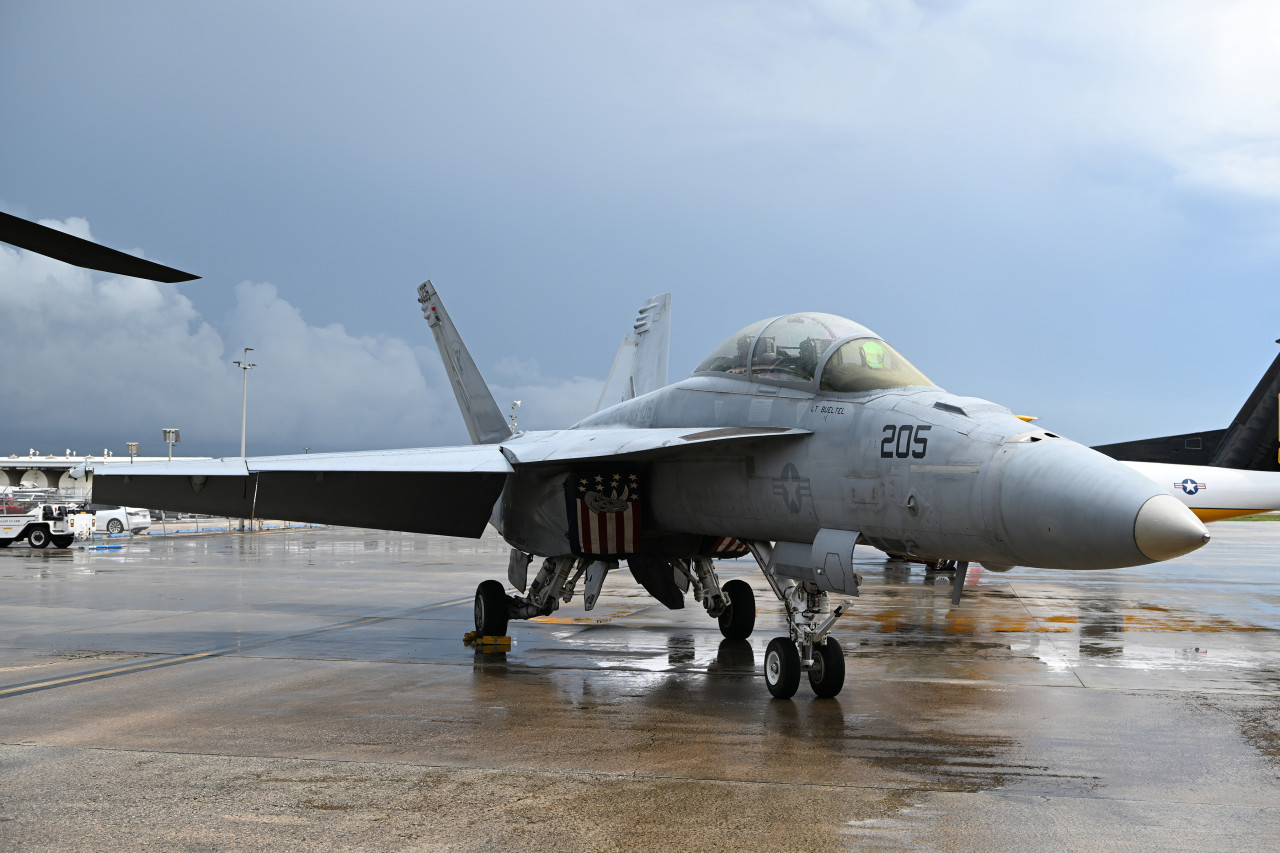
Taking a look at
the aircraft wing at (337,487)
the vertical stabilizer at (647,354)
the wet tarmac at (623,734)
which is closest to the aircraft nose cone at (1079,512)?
the wet tarmac at (623,734)

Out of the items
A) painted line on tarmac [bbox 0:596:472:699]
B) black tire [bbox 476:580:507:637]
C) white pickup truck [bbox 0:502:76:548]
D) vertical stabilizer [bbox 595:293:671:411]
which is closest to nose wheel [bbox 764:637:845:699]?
black tire [bbox 476:580:507:637]

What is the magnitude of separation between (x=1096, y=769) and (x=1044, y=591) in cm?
1387

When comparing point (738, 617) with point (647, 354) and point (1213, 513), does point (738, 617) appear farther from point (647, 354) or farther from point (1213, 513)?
point (1213, 513)

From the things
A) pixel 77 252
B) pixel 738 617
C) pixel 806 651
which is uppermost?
pixel 77 252

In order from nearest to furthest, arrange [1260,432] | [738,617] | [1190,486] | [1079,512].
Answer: [1079,512] < [738,617] < [1190,486] < [1260,432]

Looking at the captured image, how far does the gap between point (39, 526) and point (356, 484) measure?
23647 mm

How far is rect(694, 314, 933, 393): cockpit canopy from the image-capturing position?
286 inches

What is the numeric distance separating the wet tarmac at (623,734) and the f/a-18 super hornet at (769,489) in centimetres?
91

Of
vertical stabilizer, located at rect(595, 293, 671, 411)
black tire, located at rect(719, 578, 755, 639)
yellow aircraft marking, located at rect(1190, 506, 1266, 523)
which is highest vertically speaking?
vertical stabilizer, located at rect(595, 293, 671, 411)

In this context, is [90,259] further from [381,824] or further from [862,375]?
[862,375]

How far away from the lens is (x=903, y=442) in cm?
657

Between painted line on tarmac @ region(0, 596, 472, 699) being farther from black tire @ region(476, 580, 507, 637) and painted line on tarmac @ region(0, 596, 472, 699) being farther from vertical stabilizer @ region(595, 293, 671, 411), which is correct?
vertical stabilizer @ region(595, 293, 671, 411)

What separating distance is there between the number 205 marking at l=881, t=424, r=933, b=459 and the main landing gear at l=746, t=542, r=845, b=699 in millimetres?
1360

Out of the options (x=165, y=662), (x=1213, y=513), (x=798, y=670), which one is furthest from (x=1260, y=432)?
(x=165, y=662)
